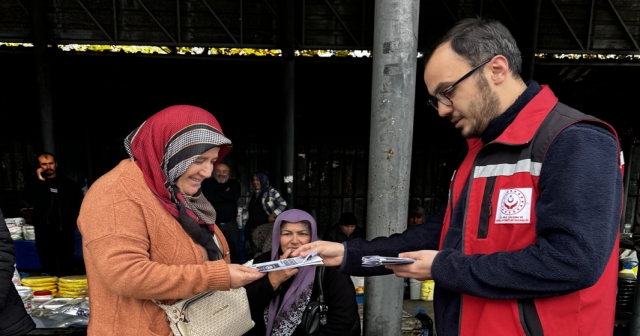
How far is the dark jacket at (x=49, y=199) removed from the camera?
5859mm

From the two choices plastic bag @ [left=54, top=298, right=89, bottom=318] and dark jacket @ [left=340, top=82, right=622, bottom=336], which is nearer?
Answer: dark jacket @ [left=340, top=82, right=622, bottom=336]

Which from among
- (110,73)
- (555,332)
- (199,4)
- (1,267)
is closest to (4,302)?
(1,267)

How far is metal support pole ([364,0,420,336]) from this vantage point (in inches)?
103

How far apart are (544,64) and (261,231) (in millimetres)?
7130

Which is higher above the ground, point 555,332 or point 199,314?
point 555,332

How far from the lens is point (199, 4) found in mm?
7719

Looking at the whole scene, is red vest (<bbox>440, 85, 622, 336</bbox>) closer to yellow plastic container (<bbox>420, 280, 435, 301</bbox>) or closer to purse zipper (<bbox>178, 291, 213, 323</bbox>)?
purse zipper (<bbox>178, 291, 213, 323</bbox>)

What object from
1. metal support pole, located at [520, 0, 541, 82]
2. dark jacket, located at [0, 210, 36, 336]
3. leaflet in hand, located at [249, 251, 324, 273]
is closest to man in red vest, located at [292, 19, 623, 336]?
leaflet in hand, located at [249, 251, 324, 273]

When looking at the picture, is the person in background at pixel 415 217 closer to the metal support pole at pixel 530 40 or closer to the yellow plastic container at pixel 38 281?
the metal support pole at pixel 530 40

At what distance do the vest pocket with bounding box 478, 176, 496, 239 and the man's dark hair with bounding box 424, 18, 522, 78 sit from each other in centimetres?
37

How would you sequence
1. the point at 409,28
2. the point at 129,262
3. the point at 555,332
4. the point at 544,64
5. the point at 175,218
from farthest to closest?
the point at 544,64, the point at 409,28, the point at 175,218, the point at 129,262, the point at 555,332

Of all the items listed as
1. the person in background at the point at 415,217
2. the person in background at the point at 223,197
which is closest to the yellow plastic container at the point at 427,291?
the person in background at the point at 415,217

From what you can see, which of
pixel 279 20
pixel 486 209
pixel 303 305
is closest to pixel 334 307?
pixel 303 305

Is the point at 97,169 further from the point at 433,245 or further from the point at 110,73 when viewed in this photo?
the point at 433,245
